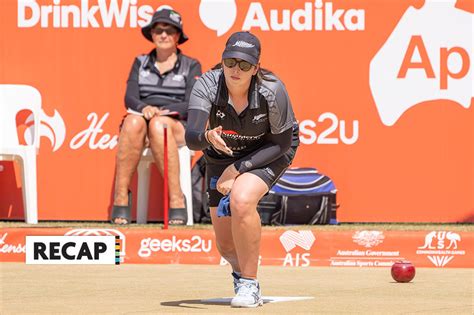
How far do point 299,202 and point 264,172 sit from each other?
3.49m

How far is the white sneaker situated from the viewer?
519 cm

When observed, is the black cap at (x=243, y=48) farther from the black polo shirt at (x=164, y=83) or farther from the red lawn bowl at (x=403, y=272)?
the black polo shirt at (x=164, y=83)

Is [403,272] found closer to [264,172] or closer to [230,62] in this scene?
[264,172]

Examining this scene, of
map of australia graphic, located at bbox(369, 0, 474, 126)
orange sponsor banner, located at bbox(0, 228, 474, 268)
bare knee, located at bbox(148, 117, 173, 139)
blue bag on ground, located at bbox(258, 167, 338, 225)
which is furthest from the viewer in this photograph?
map of australia graphic, located at bbox(369, 0, 474, 126)

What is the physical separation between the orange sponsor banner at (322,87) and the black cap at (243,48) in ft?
13.9

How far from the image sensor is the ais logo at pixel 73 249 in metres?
7.51

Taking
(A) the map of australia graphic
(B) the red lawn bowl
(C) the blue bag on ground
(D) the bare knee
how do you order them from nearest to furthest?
(B) the red lawn bowl < (D) the bare knee < (C) the blue bag on ground < (A) the map of australia graphic

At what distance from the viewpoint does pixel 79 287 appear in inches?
243

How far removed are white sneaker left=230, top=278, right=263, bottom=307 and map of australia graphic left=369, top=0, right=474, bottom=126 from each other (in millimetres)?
4407

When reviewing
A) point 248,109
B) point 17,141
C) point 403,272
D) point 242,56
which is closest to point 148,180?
point 17,141

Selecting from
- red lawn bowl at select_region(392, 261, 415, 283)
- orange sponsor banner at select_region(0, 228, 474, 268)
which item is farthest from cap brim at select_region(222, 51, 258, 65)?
orange sponsor banner at select_region(0, 228, 474, 268)

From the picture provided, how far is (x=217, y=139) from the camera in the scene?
16.4 ft

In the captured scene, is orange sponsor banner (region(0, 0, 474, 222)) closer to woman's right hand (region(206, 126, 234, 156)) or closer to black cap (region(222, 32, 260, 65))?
black cap (region(222, 32, 260, 65))

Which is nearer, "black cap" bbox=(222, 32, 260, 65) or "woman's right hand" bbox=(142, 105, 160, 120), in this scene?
"black cap" bbox=(222, 32, 260, 65)
